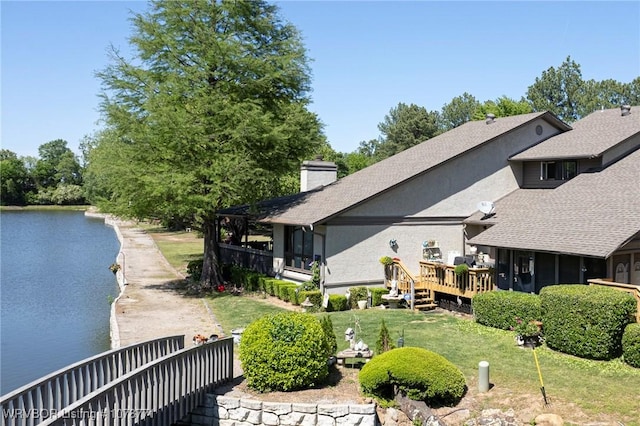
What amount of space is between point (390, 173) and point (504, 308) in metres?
9.30

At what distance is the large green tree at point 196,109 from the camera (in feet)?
74.1

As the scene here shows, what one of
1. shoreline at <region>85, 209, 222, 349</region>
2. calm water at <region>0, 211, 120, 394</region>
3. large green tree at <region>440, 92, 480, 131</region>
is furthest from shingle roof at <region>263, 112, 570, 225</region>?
large green tree at <region>440, 92, 480, 131</region>

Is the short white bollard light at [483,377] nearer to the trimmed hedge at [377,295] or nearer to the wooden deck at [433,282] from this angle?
the wooden deck at [433,282]

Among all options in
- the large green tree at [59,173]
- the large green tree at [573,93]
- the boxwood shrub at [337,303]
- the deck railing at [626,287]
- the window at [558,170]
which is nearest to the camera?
the deck railing at [626,287]

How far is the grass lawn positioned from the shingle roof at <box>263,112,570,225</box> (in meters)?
4.00

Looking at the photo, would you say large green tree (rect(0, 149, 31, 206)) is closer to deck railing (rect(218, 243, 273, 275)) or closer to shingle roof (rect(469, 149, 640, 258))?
deck railing (rect(218, 243, 273, 275))

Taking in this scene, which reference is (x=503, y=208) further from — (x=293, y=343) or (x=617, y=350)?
(x=293, y=343)

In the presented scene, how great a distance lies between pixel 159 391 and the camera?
10312 millimetres

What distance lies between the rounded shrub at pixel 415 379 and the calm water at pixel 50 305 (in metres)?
9.08

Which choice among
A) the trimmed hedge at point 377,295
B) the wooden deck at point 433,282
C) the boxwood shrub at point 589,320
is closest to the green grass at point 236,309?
the trimmed hedge at point 377,295

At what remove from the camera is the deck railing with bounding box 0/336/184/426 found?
8.36 meters

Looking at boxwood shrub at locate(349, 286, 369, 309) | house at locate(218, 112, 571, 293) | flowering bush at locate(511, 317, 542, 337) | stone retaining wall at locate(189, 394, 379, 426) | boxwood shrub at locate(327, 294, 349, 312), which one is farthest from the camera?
house at locate(218, 112, 571, 293)

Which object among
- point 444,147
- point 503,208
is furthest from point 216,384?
point 444,147

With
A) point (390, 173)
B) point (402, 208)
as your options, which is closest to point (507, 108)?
point (390, 173)
